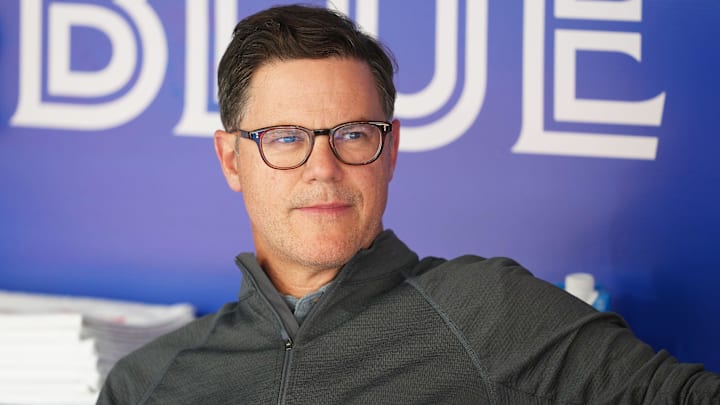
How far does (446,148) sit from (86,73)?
0.84m

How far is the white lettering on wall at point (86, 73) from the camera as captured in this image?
86.3 inches

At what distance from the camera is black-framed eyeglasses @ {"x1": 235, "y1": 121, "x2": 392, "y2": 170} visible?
1.44 meters

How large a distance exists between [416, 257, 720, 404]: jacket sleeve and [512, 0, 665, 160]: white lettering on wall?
732 millimetres

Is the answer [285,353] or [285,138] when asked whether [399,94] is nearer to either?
[285,138]

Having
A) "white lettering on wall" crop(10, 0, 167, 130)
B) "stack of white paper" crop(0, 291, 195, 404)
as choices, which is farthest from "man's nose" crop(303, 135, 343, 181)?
"white lettering on wall" crop(10, 0, 167, 130)

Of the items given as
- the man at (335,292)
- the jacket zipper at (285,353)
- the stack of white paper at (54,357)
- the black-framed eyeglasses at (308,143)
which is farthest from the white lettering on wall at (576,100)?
the stack of white paper at (54,357)

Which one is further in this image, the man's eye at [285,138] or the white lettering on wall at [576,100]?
the white lettering on wall at [576,100]

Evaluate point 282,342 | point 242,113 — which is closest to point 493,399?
point 282,342

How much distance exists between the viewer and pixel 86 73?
7.22 feet

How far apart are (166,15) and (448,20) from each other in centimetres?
64

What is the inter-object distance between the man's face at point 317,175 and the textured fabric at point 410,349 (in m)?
0.06

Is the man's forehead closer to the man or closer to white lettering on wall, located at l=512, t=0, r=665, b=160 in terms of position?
the man

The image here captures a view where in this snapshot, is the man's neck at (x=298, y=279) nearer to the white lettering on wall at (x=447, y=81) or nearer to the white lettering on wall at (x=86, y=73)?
the white lettering on wall at (x=447, y=81)

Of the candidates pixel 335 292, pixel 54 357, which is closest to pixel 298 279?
pixel 335 292
